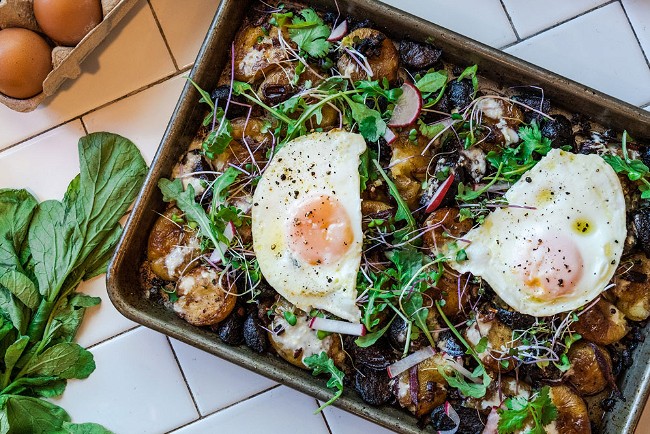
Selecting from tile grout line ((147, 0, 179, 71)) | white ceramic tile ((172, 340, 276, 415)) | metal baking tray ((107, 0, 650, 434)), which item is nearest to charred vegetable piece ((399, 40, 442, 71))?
metal baking tray ((107, 0, 650, 434))

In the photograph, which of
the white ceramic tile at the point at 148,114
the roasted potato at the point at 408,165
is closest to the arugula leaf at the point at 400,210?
the roasted potato at the point at 408,165

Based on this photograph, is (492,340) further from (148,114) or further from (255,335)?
(148,114)

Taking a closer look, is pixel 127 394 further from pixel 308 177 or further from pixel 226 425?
pixel 308 177

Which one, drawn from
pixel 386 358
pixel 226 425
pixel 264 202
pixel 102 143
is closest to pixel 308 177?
pixel 264 202

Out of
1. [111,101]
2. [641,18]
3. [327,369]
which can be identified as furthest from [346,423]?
[641,18]

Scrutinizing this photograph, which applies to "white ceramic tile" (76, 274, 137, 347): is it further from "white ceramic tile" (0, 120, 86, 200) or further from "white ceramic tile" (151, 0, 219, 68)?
"white ceramic tile" (151, 0, 219, 68)

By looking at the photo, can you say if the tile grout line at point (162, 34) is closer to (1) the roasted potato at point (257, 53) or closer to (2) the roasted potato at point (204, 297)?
(1) the roasted potato at point (257, 53)
